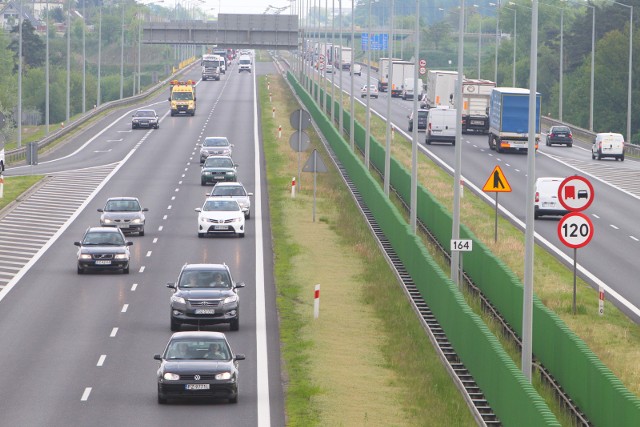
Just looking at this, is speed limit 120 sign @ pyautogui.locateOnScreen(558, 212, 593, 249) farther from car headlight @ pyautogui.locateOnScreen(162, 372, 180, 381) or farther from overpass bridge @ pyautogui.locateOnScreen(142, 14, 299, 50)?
overpass bridge @ pyautogui.locateOnScreen(142, 14, 299, 50)

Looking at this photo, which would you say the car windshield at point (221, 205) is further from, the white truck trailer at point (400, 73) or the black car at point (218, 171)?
the white truck trailer at point (400, 73)

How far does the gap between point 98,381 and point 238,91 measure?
420 feet

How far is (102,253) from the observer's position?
152 ft

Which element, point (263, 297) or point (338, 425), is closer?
point (338, 425)

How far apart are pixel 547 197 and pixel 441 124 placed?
35.5 m

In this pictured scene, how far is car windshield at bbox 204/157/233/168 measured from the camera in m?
73.2

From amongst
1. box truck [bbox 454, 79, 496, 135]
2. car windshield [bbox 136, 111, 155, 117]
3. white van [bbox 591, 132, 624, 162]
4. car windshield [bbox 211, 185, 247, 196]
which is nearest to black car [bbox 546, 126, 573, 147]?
box truck [bbox 454, 79, 496, 135]

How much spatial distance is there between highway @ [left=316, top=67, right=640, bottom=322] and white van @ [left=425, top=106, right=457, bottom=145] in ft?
1.93

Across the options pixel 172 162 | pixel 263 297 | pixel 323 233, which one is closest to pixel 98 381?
pixel 263 297

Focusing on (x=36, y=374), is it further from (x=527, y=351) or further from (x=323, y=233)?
(x=323, y=233)

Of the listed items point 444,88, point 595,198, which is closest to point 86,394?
point 595,198

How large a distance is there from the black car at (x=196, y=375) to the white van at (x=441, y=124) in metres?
67.9

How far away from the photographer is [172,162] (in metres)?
85.3

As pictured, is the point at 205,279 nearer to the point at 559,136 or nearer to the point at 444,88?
the point at 559,136
